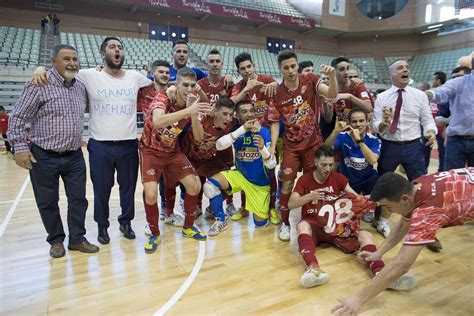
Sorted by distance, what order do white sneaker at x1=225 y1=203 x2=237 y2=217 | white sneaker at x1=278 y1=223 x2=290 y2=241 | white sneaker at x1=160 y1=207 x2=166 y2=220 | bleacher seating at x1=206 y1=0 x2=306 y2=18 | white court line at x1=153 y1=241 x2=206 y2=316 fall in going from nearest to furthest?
white court line at x1=153 y1=241 x2=206 y2=316 → white sneaker at x1=278 y1=223 x2=290 y2=241 → white sneaker at x1=160 y1=207 x2=166 y2=220 → white sneaker at x1=225 y1=203 x2=237 y2=217 → bleacher seating at x1=206 y1=0 x2=306 y2=18

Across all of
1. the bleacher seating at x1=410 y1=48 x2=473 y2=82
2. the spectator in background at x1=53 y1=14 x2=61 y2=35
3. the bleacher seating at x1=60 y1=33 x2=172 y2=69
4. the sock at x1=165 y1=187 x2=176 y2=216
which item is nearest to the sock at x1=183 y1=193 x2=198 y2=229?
the sock at x1=165 y1=187 x2=176 y2=216

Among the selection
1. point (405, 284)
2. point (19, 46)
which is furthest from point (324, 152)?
point (19, 46)

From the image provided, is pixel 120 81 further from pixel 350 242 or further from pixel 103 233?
pixel 350 242

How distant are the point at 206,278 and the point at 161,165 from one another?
1237 mm

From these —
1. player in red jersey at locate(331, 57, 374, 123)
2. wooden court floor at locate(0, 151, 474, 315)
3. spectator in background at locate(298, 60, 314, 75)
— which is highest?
spectator in background at locate(298, 60, 314, 75)

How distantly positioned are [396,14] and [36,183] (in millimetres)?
23068

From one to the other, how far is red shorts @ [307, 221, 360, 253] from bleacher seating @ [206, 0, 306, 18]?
58.7 feet

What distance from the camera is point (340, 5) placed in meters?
20.7

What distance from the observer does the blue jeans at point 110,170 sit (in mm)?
3162

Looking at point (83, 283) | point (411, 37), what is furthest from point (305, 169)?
point (411, 37)

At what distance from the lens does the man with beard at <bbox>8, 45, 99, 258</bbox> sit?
272 cm

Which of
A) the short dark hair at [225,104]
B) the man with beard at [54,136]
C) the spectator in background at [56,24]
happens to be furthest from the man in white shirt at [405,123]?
the spectator in background at [56,24]

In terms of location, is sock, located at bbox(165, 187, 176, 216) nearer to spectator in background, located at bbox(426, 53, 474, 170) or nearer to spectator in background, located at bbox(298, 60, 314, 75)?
spectator in background, located at bbox(298, 60, 314, 75)

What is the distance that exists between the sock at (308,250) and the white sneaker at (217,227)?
3.42 feet
